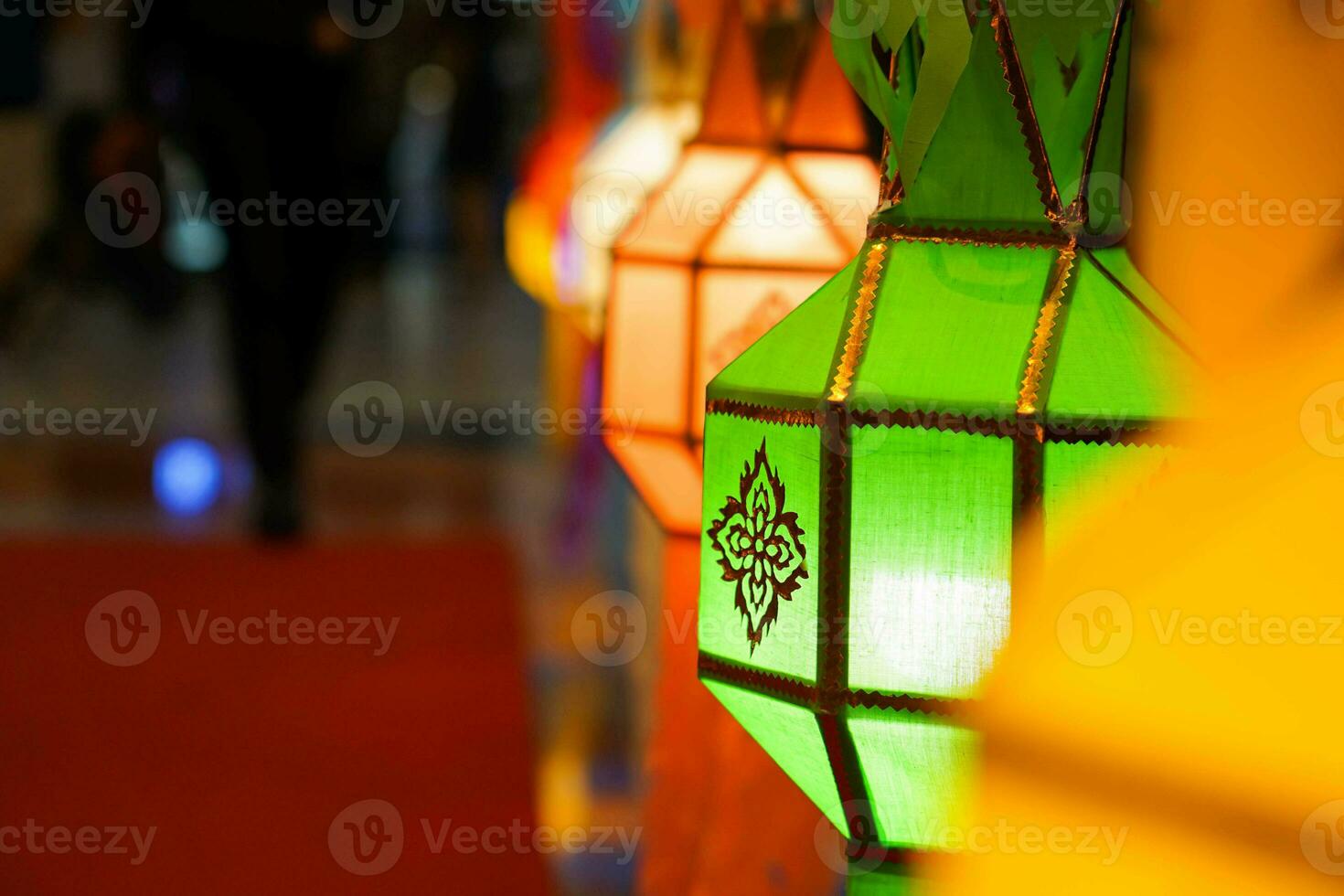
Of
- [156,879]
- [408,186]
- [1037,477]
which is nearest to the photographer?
[1037,477]

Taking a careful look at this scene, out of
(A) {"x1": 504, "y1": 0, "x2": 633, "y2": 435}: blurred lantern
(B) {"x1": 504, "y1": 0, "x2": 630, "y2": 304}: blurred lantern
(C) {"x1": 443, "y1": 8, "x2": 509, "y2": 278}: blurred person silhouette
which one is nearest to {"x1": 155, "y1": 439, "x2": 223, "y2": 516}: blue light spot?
(A) {"x1": 504, "y1": 0, "x2": 633, "y2": 435}: blurred lantern

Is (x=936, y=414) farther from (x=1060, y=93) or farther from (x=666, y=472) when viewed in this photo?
(x=666, y=472)

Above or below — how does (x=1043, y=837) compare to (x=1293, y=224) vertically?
below

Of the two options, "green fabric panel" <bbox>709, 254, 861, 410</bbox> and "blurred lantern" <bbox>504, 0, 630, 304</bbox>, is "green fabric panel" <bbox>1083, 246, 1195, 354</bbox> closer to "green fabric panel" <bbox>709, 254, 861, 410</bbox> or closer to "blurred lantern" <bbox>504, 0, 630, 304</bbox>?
"green fabric panel" <bbox>709, 254, 861, 410</bbox>

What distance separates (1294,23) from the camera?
3.08 ft

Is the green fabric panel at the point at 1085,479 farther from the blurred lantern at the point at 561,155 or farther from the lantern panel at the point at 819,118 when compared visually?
the blurred lantern at the point at 561,155

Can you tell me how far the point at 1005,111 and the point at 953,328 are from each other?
0.41 ft

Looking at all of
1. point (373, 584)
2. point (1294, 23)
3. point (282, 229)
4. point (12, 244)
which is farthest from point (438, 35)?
point (1294, 23)

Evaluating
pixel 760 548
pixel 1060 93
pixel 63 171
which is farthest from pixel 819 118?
pixel 63 171

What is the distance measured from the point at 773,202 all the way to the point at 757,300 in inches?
3.4

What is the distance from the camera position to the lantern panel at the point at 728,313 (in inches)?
52.0

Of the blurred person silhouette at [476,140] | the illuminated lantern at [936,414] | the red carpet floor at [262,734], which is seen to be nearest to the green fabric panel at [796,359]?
the illuminated lantern at [936,414]

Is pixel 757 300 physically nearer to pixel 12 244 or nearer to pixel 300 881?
pixel 300 881

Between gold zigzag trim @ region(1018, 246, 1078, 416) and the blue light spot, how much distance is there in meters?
3.66
